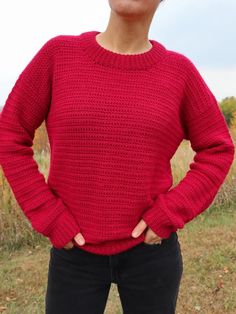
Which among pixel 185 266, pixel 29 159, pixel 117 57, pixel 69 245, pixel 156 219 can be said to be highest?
pixel 117 57

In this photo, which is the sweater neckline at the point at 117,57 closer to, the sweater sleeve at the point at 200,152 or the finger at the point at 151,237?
the sweater sleeve at the point at 200,152

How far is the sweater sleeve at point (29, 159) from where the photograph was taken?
70.2 inches

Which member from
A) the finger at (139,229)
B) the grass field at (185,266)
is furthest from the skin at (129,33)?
the grass field at (185,266)

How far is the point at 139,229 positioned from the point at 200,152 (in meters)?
0.38

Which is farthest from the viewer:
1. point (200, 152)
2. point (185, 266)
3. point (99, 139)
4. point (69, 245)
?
point (185, 266)

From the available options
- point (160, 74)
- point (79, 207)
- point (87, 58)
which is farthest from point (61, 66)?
point (79, 207)

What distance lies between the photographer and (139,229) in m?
1.80

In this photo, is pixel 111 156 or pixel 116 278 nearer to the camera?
pixel 111 156

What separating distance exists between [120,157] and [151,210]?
0.75 ft

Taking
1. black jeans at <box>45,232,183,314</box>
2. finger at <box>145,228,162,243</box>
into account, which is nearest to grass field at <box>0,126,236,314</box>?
black jeans at <box>45,232,183,314</box>

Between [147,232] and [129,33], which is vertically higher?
[129,33]

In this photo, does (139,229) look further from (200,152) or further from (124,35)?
(124,35)

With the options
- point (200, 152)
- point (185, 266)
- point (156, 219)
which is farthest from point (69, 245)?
point (185, 266)

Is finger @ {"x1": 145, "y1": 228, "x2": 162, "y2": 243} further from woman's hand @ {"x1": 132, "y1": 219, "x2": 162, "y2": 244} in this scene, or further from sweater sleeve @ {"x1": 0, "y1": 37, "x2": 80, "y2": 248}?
sweater sleeve @ {"x1": 0, "y1": 37, "x2": 80, "y2": 248}
